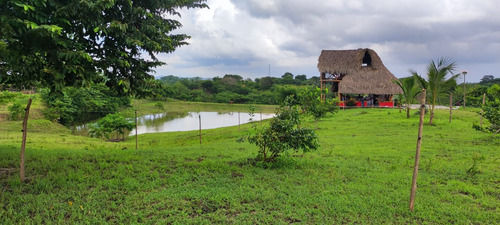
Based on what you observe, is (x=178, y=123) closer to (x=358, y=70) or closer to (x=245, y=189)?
(x=358, y=70)

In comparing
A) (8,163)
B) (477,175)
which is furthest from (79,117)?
(477,175)

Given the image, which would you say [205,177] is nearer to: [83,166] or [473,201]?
[83,166]

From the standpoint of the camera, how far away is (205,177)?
222 inches

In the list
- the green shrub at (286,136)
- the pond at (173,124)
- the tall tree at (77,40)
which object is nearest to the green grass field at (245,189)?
the green shrub at (286,136)

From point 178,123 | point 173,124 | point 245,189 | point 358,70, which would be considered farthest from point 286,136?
point 178,123

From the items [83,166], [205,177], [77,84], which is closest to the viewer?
[77,84]

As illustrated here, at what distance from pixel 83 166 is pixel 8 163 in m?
1.84

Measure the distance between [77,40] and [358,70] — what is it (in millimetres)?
27515

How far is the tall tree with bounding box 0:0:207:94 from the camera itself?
394cm

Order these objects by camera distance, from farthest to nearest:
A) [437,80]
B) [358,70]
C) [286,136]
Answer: [358,70]
[437,80]
[286,136]

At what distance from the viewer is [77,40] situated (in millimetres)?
4719

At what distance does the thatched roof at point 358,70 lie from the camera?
26719 millimetres

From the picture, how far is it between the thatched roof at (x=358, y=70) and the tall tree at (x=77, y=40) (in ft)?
80.0

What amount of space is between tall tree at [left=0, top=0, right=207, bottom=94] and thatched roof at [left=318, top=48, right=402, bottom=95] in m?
24.4
